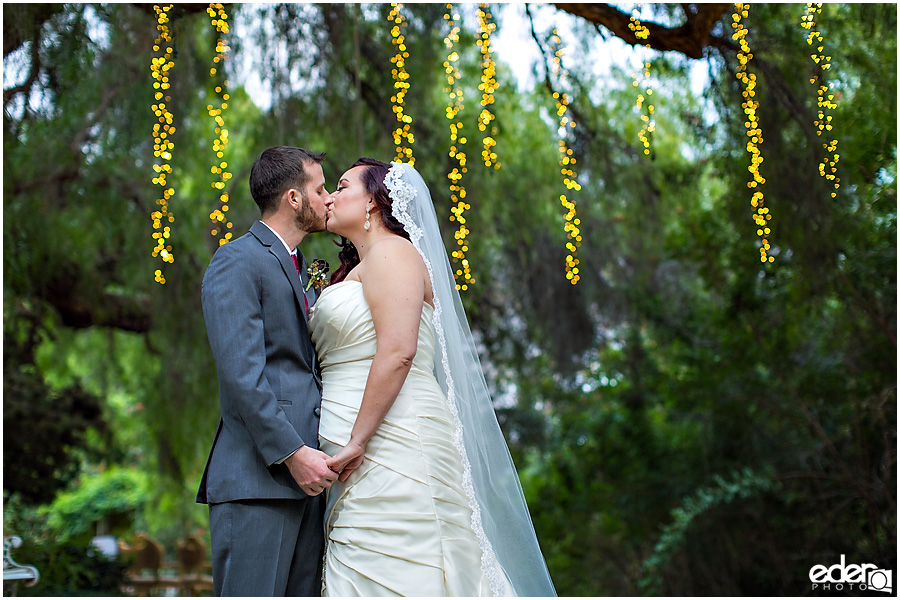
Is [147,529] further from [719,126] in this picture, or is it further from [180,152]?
[719,126]

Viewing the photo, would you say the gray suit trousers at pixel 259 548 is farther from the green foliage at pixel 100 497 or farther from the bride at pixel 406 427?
the green foliage at pixel 100 497

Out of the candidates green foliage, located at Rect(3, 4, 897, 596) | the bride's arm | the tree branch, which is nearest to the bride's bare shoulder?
the bride's arm

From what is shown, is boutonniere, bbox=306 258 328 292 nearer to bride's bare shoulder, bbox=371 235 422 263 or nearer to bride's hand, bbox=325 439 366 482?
bride's bare shoulder, bbox=371 235 422 263

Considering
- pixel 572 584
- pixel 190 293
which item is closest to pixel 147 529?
pixel 572 584

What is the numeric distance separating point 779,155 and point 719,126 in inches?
28.6

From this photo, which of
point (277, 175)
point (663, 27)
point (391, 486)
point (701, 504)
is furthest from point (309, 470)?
point (701, 504)

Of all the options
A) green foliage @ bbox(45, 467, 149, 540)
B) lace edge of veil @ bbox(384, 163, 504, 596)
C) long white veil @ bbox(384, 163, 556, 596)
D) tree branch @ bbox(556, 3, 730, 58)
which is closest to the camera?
lace edge of veil @ bbox(384, 163, 504, 596)

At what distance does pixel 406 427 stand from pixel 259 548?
43 cm

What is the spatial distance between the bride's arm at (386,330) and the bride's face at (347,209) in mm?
123

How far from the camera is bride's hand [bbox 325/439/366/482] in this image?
1.78 meters

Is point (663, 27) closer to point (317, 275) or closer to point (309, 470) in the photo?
point (317, 275)

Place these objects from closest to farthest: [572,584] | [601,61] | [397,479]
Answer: [397,479], [601,61], [572,584]

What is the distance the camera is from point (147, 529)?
38.0 feet

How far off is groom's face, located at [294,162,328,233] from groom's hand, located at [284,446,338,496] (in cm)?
61
